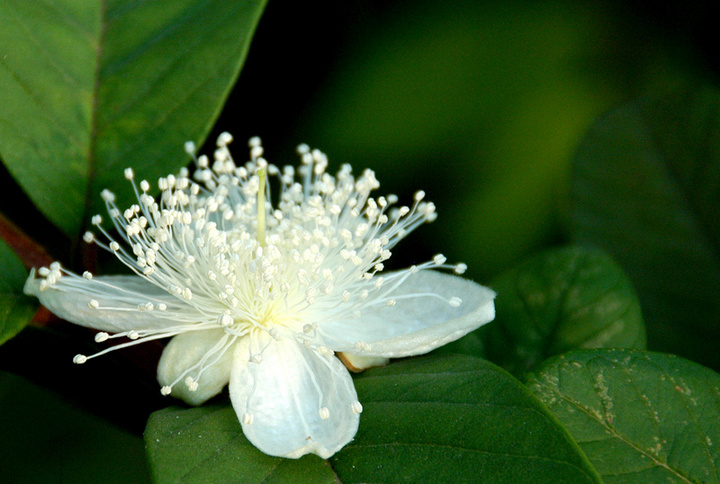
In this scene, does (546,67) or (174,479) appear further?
(546,67)

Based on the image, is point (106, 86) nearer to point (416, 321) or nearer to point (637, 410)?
point (416, 321)

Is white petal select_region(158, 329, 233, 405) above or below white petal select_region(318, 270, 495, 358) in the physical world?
above

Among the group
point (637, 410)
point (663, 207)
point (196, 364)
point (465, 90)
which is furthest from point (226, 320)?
point (465, 90)

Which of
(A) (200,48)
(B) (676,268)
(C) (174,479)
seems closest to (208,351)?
(C) (174,479)

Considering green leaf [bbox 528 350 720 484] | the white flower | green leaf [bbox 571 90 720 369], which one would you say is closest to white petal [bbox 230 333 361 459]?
the white flower

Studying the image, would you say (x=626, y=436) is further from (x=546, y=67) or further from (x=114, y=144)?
(x=546, y=67)

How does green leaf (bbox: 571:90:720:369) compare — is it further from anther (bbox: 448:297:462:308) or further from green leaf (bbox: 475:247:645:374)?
anther (bbox: 448:297:462:308)

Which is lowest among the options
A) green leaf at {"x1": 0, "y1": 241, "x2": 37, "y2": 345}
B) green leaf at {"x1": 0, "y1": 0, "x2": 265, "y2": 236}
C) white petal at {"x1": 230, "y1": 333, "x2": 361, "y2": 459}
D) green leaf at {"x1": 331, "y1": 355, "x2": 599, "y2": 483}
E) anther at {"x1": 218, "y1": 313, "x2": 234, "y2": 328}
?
green leaf at {"x1": 331, "y1": 355, "x2": 599, "y2": 483}
